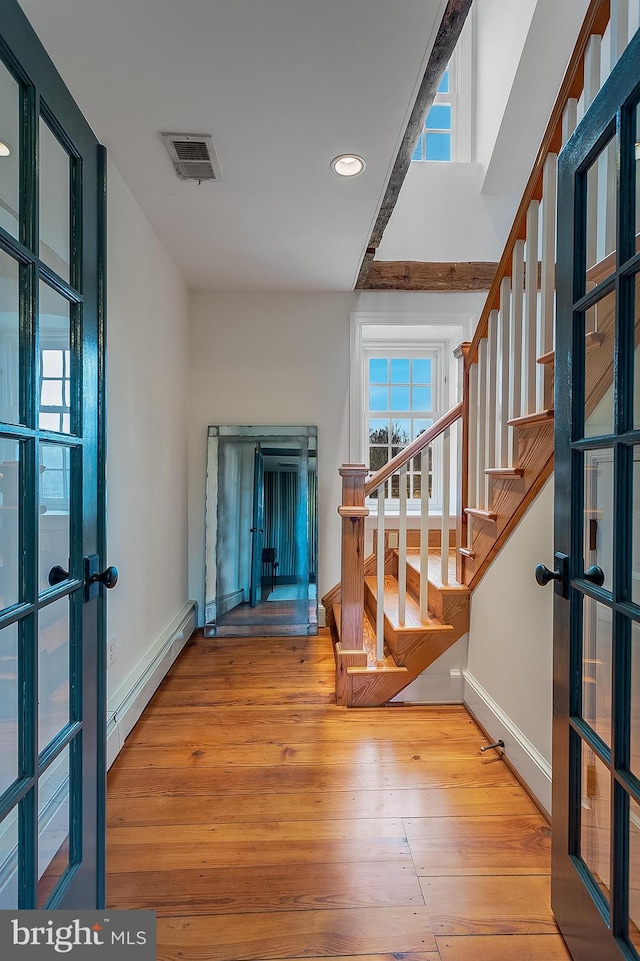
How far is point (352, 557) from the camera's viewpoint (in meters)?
2.31

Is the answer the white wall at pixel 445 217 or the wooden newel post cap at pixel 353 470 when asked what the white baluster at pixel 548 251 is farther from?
the white wall at pixel 445 217

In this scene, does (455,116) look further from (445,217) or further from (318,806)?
(318,806)

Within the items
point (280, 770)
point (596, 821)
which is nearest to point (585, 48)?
point (596, 821)

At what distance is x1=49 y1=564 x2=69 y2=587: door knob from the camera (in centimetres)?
100

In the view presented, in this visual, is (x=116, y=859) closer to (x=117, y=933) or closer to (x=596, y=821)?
(x=117, y=933)

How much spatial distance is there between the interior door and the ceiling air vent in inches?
69.0

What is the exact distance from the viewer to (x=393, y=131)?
175 cm

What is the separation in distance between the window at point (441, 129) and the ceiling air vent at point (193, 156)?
2.21 metres

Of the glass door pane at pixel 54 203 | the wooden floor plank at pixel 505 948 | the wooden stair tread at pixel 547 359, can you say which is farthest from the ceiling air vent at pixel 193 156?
the wooden floor plank at pixel 505 948

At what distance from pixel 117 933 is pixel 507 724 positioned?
1.43 metres

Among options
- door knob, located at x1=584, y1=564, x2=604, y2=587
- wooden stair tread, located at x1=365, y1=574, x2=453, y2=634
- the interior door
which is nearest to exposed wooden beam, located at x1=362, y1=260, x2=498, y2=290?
the interior door

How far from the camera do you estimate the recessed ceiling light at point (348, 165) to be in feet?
6.25

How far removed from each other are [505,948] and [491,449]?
5.39ft

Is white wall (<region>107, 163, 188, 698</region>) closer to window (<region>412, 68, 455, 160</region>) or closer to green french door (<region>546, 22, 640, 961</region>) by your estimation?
green french door (<region>546, 22, 640, 961</region>)
